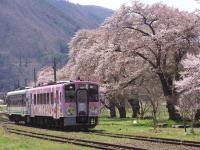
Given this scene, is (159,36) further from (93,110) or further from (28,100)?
(93,110)

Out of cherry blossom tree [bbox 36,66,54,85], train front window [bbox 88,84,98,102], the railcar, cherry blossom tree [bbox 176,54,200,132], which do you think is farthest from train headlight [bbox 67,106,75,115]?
cherry blossom tree [bbox 36,66,54,85]

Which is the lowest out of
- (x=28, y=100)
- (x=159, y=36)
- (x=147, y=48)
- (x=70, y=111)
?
(x=70, y=111)

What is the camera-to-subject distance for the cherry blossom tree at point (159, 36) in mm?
47281

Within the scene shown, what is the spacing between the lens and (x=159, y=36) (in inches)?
1868

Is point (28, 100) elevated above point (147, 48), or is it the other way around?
point (147, 48)

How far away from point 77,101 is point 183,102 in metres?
7.02

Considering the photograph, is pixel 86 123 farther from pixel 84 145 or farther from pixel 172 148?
pixel 172 148

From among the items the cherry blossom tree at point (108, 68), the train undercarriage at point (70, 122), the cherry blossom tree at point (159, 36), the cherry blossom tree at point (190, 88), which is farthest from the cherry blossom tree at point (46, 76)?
the cherry blossom tree at point (190, 88)

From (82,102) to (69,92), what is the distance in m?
1.19

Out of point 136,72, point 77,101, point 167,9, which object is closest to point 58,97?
point 77,101

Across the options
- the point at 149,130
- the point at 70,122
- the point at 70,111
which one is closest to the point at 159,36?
the point at 149,130

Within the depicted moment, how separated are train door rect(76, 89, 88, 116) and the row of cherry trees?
982cm

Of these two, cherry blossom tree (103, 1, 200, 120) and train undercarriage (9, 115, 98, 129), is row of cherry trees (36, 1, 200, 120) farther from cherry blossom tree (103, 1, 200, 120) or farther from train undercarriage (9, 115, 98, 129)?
train undercarriage (9, 115, 98, 129)

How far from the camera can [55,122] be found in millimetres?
39125
